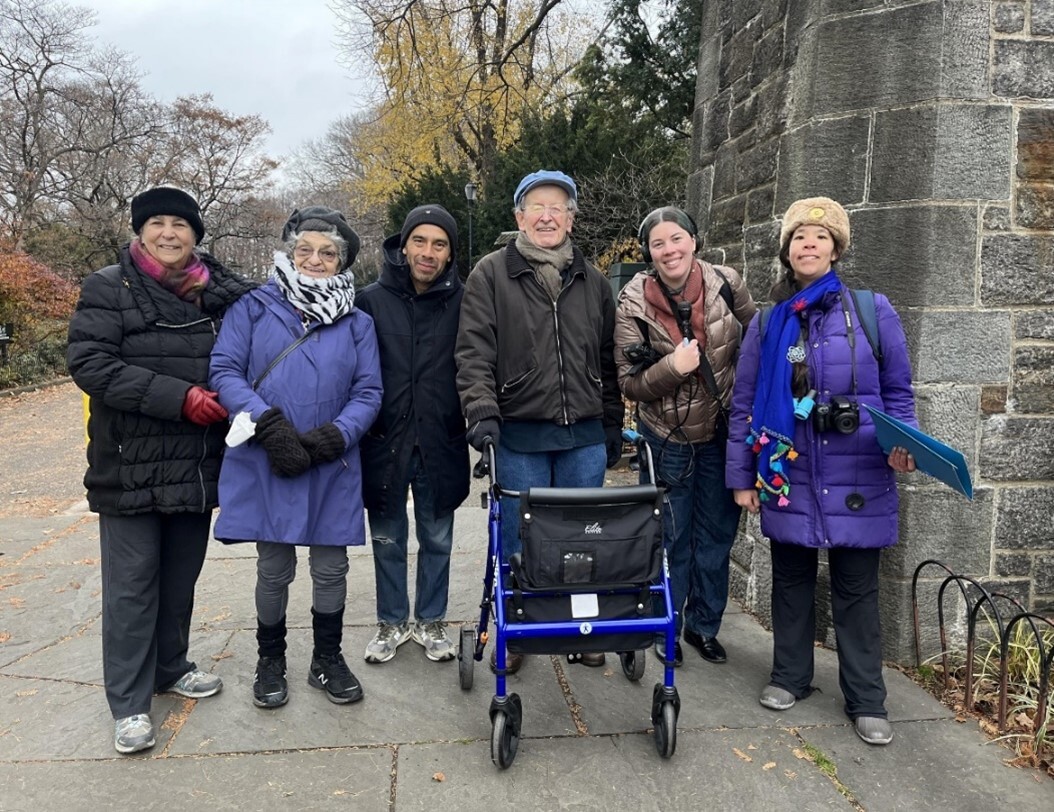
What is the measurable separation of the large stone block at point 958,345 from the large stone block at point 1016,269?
9 cm

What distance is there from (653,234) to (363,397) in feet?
4.48

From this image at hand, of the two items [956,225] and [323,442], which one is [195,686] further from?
[956,225]

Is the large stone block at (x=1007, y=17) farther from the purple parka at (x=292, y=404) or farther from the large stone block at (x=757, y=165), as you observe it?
the purple parka at (x=292, y=404)

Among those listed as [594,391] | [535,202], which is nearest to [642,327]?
[594,391]

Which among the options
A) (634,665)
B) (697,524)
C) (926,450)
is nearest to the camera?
(926,450)

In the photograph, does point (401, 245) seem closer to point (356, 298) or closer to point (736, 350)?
point (356, 298)

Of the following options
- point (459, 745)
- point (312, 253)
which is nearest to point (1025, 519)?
point (459, 745)

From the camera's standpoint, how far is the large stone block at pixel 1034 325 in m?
3.39

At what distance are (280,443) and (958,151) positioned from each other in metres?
3.00

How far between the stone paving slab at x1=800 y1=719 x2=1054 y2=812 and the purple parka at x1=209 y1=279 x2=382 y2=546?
2004mm

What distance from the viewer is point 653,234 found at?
3.27 metres

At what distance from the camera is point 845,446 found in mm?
2904

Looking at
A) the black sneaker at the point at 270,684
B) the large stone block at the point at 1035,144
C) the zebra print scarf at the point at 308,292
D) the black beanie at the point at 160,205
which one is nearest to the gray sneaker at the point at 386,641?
the black sneaker at the point at 270,684

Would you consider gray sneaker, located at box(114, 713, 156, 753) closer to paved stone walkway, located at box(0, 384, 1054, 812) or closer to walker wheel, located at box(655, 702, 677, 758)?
paved stone walkway, located at box(0, 384, 1054, 812)
